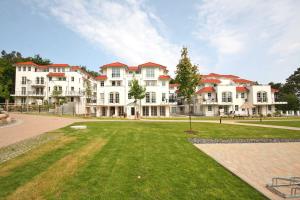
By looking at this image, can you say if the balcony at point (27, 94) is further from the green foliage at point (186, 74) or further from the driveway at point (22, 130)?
the green foliage at point (186, 74)

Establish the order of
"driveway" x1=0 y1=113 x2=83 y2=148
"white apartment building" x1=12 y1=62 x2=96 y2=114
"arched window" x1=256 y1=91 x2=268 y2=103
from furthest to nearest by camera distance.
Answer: "white apartment building" x1=12 y1=62 x2=96 y2=114 < "arched window" x1=256 y1=91 x2=268 y2=103 < "driveway" x1=0 y1=113 x2=83 y2=148

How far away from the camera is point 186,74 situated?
1867cm

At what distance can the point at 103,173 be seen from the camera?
24.4 feet

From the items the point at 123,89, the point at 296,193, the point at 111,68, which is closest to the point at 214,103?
the point at 123,89

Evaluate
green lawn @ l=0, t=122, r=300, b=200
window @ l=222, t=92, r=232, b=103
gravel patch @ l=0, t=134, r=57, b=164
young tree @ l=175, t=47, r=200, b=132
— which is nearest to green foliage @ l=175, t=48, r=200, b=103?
young tree @ l=175, t=47, r=200, b=132

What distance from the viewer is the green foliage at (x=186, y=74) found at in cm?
1866

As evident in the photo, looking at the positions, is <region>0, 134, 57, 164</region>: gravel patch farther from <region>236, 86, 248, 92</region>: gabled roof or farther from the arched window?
the arched window

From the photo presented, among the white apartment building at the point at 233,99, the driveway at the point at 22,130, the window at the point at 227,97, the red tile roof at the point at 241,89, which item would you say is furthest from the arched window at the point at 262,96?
the driveway at the point at 22,130

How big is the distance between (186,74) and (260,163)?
10739 millimetres

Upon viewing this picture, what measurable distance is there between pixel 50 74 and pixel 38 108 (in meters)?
17.3

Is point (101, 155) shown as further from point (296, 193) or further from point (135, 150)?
point (296, 193)

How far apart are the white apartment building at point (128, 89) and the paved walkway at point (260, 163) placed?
137 ft

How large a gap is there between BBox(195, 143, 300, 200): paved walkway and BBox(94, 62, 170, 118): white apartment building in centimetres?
4183

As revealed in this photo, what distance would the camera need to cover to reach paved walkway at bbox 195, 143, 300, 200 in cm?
734
